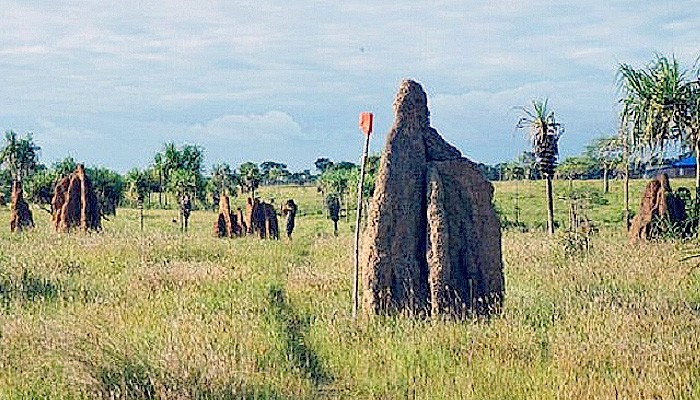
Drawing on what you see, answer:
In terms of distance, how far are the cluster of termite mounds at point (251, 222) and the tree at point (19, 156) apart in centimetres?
3409

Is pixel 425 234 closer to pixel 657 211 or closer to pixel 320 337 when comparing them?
pixel 320 337

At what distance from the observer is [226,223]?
30438mm

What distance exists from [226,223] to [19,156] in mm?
36357

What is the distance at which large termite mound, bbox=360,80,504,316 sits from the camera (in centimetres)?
1100

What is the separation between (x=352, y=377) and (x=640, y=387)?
2525 millimetres

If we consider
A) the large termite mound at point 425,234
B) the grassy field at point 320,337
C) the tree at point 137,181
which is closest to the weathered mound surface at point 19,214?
the grassy field at point 320,337

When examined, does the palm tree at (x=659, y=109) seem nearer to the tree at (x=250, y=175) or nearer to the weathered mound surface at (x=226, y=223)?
the weathered mound surface at (x=226, y=223)

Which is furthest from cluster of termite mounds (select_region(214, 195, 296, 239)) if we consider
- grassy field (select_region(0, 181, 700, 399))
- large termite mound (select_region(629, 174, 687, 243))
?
grassy field (select_region(0, 181, 700, 399))

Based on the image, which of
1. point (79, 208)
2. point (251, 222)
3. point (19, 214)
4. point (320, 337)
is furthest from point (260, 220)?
point (320, 337)

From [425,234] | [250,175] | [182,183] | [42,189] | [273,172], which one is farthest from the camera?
[273,172]

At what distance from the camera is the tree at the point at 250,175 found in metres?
56.0

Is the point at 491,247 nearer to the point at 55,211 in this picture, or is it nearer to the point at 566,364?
the point at 566,364

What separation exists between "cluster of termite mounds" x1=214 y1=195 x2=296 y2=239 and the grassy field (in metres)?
13.6

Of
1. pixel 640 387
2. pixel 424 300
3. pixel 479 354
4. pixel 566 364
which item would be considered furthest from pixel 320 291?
pixel 640 387
